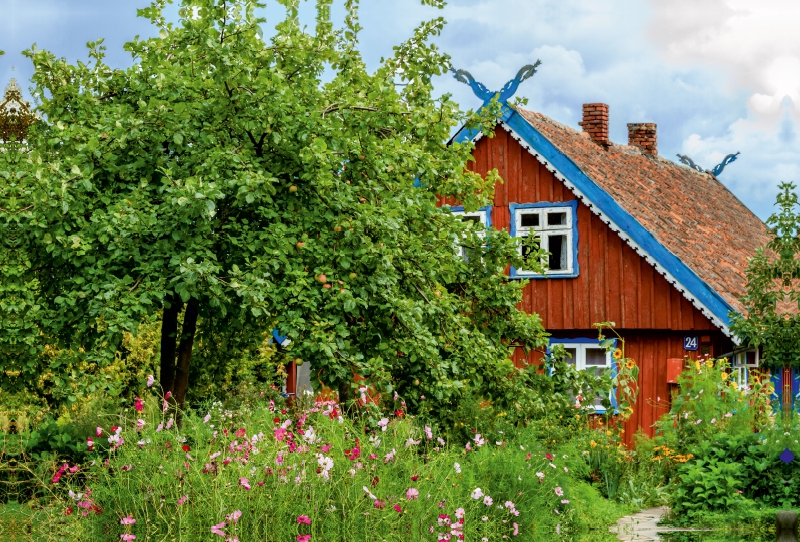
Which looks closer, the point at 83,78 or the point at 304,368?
the point at 83,78

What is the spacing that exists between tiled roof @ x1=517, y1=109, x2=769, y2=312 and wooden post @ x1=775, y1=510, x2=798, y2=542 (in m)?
8.95

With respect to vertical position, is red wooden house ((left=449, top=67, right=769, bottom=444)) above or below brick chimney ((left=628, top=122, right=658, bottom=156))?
below

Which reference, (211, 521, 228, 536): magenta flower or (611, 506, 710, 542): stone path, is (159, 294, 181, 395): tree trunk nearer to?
(611, 506, 710, 542): stone path

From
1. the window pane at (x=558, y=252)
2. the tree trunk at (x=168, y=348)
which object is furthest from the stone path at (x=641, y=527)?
the window pane at (x=558, y=252)

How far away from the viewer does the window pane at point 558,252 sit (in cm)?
1734

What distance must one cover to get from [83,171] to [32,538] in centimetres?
333

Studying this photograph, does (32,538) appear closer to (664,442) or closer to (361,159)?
(361,159)

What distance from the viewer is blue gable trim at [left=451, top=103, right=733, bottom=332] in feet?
51.7

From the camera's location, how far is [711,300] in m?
15.7

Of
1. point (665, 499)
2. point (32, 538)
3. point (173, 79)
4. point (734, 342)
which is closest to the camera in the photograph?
point (32, 538)

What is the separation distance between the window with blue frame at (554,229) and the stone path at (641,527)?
657 centimetres

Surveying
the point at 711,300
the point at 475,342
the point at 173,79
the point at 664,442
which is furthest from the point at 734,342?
the point at 173,79

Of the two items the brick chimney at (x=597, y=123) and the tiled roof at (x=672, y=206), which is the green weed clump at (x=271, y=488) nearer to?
the tiled roof at (x=672, y=206)

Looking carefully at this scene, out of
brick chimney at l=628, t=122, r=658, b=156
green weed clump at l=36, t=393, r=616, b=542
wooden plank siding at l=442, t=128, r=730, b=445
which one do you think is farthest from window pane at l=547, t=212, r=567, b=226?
green weed clump at l=36, t=393, r=616, b=542
